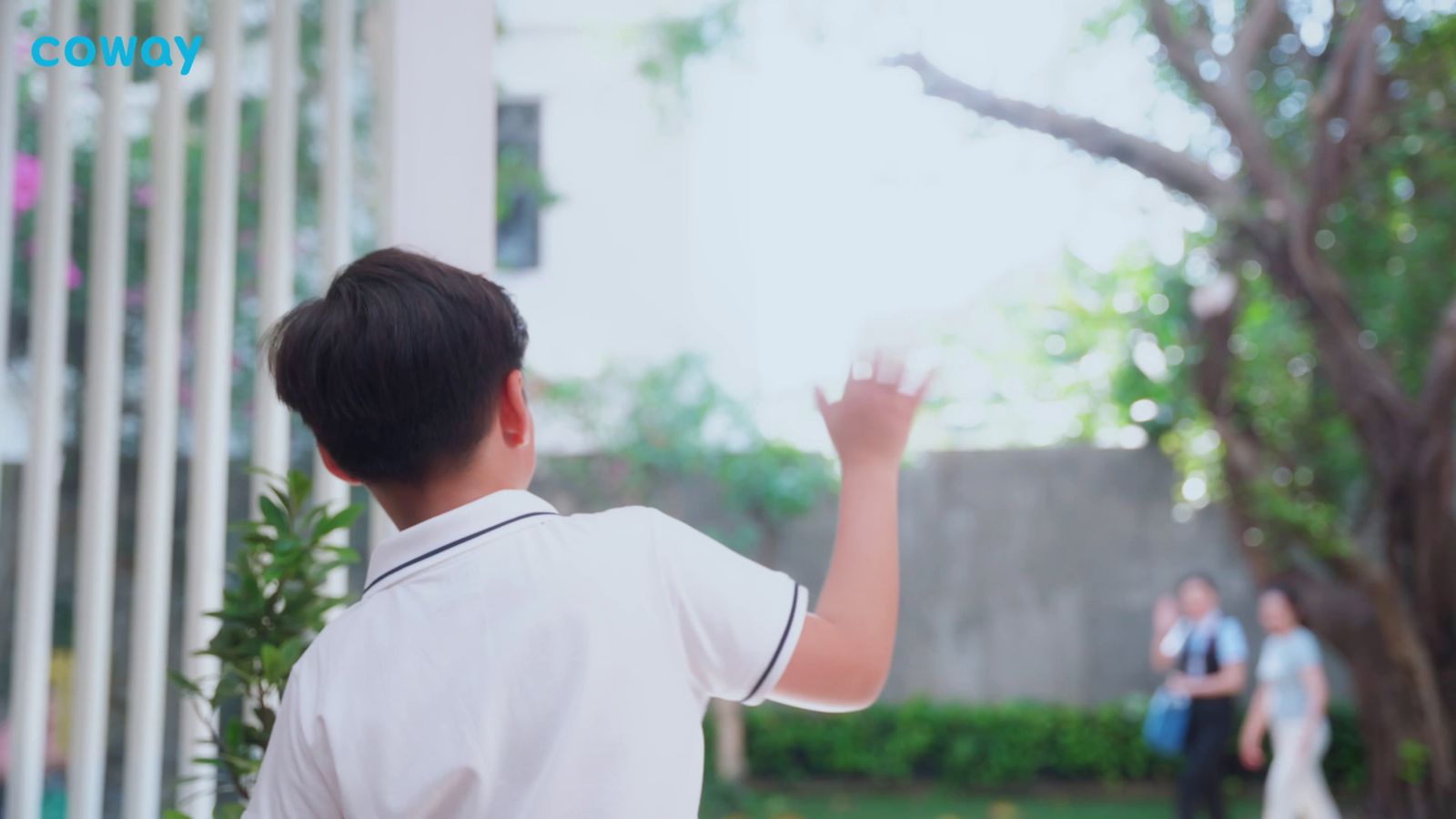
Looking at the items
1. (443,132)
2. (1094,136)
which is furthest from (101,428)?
(1094,136)

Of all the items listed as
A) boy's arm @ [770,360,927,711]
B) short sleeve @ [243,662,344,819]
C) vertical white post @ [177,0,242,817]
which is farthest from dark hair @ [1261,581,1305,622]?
short sleeve @ [243,662,344,819]

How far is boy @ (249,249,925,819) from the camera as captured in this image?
83 cm

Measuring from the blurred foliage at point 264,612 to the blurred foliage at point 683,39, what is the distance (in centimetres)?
596

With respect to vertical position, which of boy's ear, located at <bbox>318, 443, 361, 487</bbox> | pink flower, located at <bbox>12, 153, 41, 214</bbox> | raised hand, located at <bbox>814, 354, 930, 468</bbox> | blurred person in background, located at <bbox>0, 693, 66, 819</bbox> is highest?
pink flower, located at <bbox>12, 153, 41, 214</bbox>

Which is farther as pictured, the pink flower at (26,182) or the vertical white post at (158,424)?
the pink flower at (26,182)

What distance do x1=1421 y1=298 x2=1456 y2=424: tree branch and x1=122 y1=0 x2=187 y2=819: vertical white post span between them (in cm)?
471

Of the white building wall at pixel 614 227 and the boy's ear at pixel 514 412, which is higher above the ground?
the white building wall at pixel 614 227

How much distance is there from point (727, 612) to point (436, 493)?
22cm

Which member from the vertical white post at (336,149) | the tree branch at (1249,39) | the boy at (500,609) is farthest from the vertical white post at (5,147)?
the tree branch at (1249,39)

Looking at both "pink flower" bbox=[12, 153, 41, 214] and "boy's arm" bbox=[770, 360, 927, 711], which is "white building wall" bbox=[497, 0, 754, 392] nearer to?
"pink flower" bbox=[12, 153, 41, 214]

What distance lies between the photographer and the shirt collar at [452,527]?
0.89 m

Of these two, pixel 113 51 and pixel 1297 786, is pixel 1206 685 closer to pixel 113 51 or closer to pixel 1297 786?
pixel 1297 786

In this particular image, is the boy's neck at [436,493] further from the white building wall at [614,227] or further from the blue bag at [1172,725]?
the white building wall at [614,227]

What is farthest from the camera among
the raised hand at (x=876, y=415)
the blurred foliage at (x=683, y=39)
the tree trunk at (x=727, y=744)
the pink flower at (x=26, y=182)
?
the blurred foliage at (x=683, y=39)
